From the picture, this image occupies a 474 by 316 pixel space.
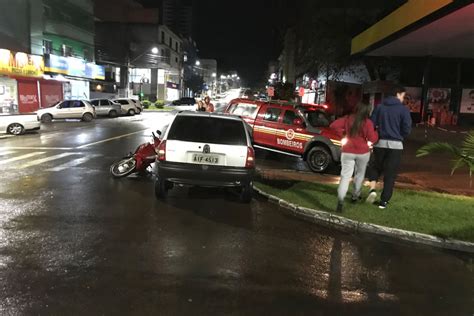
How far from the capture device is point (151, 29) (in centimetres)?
7262

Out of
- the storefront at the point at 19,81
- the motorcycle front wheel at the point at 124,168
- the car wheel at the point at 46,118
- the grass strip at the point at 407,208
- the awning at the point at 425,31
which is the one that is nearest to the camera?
the grass strip at the point at 407,208

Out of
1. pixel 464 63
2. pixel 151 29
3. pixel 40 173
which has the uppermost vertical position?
pixel 151 29

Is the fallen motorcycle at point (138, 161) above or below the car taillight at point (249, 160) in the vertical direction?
below

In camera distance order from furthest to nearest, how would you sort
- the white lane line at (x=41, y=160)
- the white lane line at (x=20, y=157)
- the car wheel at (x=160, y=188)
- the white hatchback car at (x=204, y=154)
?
the white lane line at (x=20, y=157)
the white lane line at (x=41, y=160)
the car wheel at (x=160, y=188)
the white hatchback car at (x=204, y=154)

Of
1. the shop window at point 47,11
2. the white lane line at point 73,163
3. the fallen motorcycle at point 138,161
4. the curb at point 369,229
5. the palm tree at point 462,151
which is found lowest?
the white lane line at point 73,163

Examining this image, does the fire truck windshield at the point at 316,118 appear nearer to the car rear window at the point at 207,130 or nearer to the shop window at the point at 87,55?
the car rear window at the point at 207,130

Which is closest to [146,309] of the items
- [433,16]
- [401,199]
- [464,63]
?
[401,199]

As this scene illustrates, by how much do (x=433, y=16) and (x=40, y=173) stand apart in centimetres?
1109

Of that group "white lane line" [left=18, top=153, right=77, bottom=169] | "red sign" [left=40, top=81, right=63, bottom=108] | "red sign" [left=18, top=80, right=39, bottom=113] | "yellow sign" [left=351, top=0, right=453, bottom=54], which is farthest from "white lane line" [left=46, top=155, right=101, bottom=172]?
"red sign" [left=40, top=81, right=63, bottom=108]

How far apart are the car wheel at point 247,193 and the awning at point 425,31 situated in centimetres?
678

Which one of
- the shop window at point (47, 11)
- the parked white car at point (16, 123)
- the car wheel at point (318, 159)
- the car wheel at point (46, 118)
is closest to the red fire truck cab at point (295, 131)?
the car wheel at point (318, 159)

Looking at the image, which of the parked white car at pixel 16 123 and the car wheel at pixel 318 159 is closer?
the car wheel at pixel 318 159

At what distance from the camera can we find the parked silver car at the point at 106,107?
3728 cm

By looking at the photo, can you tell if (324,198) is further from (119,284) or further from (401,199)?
(119,284)
